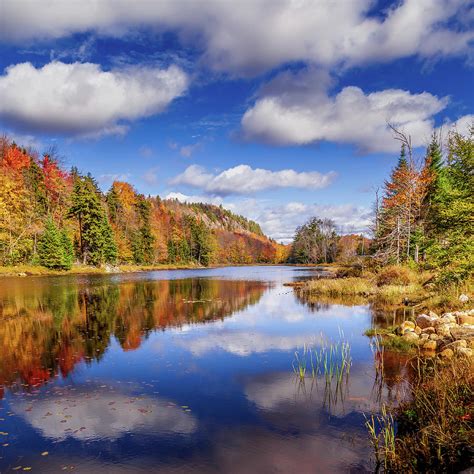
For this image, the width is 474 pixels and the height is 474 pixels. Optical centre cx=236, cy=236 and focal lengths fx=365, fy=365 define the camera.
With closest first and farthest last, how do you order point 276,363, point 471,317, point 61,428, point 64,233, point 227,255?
point 61,428, point 276,363, point 471,317, point 64,233, point 227,255

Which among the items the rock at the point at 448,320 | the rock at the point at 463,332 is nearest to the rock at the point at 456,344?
the rock at the point at 463,332

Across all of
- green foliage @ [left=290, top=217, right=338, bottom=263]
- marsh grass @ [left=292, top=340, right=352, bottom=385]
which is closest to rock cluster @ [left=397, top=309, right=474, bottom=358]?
marsh grass @ [left=292, top=340, right=352, bottom=385]

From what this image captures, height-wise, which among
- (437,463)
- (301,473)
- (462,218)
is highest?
(462,218)

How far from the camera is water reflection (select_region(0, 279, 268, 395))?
1242 cm

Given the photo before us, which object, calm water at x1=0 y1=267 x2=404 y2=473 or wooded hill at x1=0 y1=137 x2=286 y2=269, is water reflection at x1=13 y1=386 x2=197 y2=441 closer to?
calm water at x1=0 y1=267 x2=404 y2=473

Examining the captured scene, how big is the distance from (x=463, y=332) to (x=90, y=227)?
60.3m

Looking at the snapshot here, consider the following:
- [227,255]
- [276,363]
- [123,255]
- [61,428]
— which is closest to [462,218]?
[276,363]

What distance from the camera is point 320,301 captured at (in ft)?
94.6

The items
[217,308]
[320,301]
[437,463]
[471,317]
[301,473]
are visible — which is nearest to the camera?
[437,463]

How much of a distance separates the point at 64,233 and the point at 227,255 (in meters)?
93.3

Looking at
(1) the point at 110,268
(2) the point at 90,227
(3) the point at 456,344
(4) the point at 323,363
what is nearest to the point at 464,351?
(3) the point at 456,344

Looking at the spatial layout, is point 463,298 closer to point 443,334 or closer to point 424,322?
point 424,322

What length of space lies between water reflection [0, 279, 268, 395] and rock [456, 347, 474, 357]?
38.2 feet

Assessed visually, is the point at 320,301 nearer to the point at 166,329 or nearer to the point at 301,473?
the point at 166,329
